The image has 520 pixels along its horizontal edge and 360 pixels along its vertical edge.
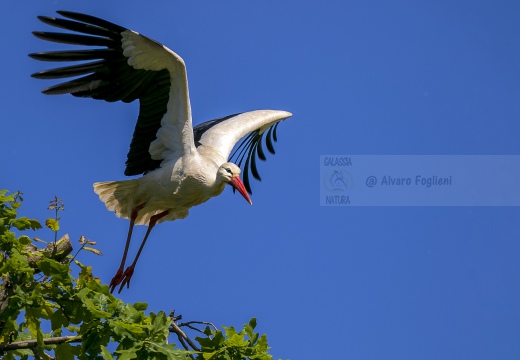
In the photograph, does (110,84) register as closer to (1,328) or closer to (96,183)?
(96,183)

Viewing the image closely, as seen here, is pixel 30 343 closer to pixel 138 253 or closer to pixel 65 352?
pixel 65 352

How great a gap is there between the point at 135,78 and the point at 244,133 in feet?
5.46

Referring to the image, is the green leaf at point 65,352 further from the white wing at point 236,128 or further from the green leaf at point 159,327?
the white wing at point 236,128

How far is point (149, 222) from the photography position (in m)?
8.27

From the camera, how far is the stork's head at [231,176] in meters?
7.61

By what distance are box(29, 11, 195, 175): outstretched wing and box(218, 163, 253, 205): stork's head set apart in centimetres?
34

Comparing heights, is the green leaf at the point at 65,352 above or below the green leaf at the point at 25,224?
below

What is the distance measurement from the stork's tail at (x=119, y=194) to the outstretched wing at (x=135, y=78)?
0.27 metres

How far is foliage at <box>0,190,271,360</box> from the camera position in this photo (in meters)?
4.34

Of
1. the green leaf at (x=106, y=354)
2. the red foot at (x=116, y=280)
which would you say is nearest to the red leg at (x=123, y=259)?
the red foot at (x=116, y=280)

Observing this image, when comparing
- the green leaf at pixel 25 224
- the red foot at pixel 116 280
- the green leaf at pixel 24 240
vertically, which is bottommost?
the green leaf at pixel 24 240

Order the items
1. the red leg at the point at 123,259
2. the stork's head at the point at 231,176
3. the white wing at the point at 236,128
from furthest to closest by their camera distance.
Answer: the white wing at the point at 236,128
the red leg at the point at 123,259
the stork's head at the point at 231,176

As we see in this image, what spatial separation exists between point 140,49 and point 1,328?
2830 millimetres

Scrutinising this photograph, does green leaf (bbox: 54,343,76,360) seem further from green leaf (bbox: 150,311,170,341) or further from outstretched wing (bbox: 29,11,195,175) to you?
outstretched wing (bbox: 29,11,195,175)
